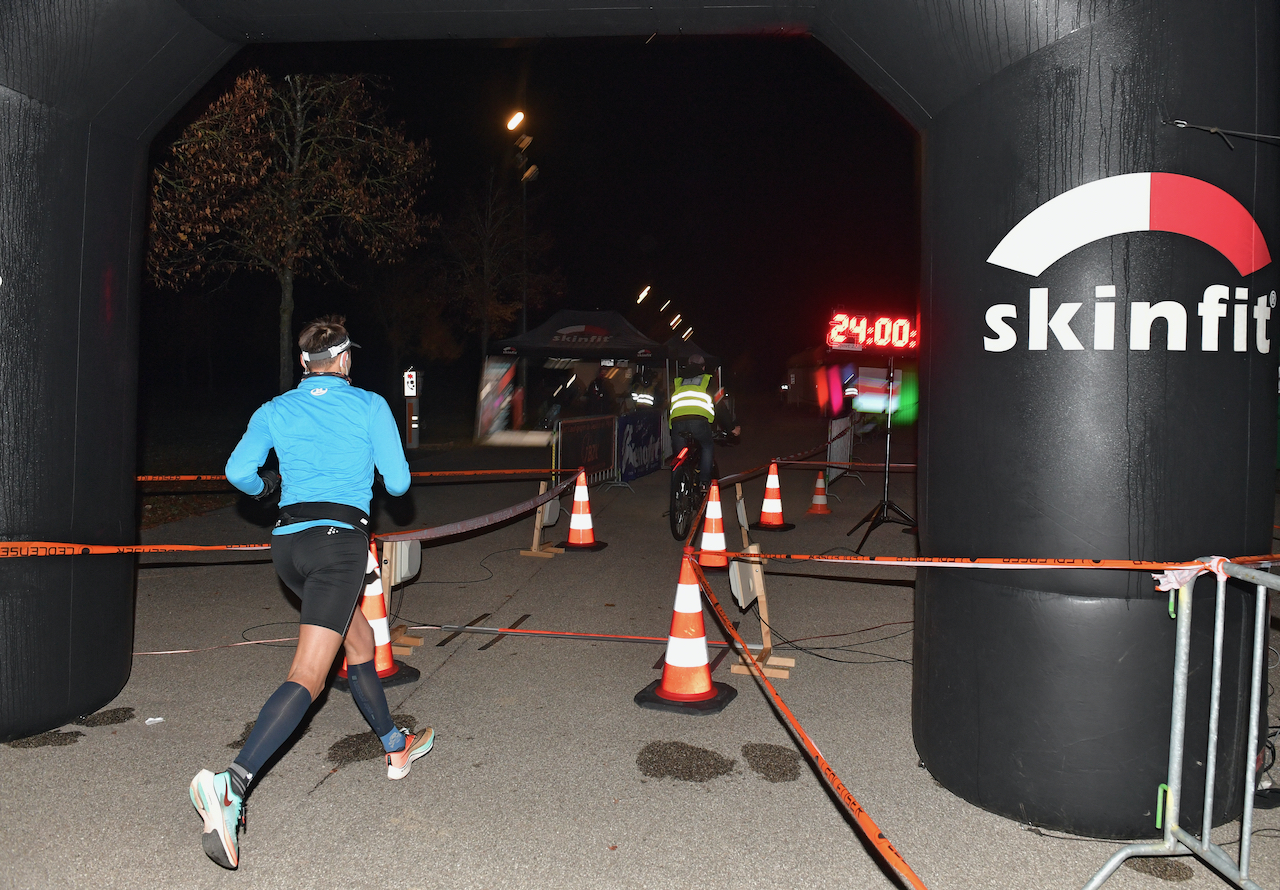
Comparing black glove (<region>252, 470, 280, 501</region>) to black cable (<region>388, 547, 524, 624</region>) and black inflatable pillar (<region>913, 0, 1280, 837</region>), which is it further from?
black cable (<region>388, 547, 524, 624</region>)

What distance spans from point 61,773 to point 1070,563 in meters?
4.39

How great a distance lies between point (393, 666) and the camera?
5691mm

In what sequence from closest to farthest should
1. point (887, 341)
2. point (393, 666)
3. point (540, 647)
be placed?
point (393, 666), point (540, 647), point (887, 341)

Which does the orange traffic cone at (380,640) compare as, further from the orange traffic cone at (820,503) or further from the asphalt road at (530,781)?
the orange traffic cone at (820,503)

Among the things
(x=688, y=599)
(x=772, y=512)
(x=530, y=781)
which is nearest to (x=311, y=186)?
(x=772, y=512)

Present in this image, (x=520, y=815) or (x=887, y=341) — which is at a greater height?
(x=887, y=341)

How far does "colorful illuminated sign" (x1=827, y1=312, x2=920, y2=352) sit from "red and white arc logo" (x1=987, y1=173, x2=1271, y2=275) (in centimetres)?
858

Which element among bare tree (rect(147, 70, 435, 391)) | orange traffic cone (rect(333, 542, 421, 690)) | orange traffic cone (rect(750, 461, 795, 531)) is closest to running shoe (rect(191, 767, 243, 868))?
orange traffic cone (rect(333, 542, 421, 690))

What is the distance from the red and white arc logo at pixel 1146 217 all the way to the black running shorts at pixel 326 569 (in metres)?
2.95

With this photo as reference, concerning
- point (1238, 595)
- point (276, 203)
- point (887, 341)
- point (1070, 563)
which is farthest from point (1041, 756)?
point (276, 203)

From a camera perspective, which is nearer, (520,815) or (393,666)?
(520,815)

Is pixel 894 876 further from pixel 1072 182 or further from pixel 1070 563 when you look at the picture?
pixel 1072 182

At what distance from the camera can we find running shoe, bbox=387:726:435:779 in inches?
166

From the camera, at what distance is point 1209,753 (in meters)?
3.35
